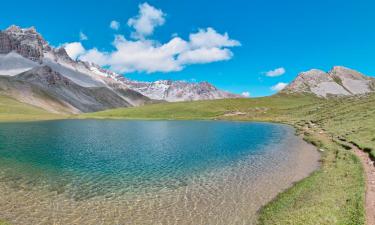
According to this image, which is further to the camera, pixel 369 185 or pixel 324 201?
pixel 369 185

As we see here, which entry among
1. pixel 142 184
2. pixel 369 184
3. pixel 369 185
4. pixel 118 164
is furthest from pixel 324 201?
pixel 118 164

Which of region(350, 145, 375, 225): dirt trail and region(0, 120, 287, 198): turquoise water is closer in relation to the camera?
region(350, 145, 375, 225): dirt trail

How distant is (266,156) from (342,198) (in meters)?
27.5

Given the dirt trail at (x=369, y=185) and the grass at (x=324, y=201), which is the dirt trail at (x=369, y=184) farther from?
the grass at (x=324, y=201)

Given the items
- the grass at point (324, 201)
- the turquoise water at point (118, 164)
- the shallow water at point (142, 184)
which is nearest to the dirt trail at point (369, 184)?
the grass at point (324, 201)

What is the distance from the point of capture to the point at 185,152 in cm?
5781

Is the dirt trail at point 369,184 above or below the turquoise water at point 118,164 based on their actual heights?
above

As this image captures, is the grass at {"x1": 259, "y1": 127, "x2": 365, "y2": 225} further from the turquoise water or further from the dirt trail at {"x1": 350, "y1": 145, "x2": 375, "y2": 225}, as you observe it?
the turquoise water

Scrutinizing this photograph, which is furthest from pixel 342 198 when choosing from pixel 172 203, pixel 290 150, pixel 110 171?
pixel 290 150

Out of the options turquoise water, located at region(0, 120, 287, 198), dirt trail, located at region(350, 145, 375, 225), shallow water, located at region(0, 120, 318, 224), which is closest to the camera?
dirt trail, located at region(350, 145, 375, 225)

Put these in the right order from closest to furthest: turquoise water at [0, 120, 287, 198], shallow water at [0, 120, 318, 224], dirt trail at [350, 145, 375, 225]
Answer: dirt trail at [350, 145, 375, 225]
shallow water at [0, 120, 318, 224]
turquoise water at [0, 120, 287, 198]

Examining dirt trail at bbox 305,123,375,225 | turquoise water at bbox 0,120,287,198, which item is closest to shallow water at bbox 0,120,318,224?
turquoise water at bbox 0,120,287,198

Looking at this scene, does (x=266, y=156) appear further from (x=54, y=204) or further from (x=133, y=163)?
(x=54, y=204)

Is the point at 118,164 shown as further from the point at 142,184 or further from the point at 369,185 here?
the point at 369,185
